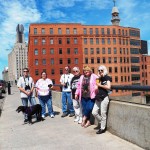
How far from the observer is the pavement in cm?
595

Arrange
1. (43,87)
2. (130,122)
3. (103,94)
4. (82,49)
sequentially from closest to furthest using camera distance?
1. (130,122)
2. (103,94)
3. (43,87)
4. (82,49)

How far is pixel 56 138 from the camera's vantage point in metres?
6.88

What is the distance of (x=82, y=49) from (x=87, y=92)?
72.5 m

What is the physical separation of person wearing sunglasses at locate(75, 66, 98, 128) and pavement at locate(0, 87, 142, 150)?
0.36 metres

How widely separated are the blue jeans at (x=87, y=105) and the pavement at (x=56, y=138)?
0.41 metres

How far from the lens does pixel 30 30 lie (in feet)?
252

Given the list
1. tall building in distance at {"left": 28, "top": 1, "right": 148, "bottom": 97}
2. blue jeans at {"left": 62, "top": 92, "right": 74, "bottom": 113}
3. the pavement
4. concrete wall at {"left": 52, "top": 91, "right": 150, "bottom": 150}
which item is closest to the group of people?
blue jeans at {"left": 62, "top": 92, "right": 74, "bottom": 113}

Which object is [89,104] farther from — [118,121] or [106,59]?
[106,59]

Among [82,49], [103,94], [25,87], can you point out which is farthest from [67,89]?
[82,49]

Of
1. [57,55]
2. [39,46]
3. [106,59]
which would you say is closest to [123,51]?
[106,59]

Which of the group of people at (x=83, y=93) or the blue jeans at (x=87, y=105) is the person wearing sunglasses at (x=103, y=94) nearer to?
the group of people at (x=83, y=93)

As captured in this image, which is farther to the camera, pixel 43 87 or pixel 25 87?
pixel 43 87

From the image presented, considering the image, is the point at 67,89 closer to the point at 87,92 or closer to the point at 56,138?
the point at 87,92

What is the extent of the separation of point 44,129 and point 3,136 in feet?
3.96
